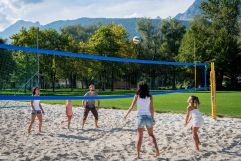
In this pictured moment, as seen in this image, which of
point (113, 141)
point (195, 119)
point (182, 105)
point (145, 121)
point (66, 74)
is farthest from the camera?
point (66, 74)

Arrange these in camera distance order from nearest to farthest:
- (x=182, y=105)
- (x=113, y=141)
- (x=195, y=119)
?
(x=195, y=119), (x=113, y=141), (x=182, y=105)

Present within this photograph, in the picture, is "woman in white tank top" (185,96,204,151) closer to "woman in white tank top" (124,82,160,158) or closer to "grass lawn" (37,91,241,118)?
"woman in white tank top" (124,82,160,158)

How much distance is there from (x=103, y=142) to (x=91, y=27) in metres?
112

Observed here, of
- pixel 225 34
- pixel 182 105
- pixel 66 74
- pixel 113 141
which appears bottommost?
pixel 113 141

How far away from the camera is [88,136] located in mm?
8188

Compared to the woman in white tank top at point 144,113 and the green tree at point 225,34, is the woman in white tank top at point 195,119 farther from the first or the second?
the green tree at point 225,34

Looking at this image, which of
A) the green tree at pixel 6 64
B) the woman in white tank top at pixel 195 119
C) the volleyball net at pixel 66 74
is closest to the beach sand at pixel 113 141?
the woman in white tank top at pixel 195 119

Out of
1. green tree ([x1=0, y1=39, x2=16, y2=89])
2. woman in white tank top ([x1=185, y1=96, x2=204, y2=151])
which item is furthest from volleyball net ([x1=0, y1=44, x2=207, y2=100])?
woman in white tank top ([x1=185, y1=96, x2=204, y2=151])

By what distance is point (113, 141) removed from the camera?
745 cm

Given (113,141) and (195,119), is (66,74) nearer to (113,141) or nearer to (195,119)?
(113,141)

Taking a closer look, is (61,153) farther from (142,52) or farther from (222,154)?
(142,52)

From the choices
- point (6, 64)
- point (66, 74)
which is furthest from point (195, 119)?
point (66, 74)

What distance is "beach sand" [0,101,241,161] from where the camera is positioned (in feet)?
20.3

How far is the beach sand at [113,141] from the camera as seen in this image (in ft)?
20.3
